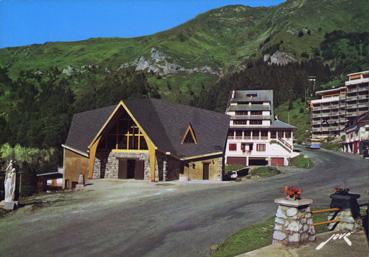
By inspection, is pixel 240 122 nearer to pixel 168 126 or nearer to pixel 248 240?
pixel 168 126

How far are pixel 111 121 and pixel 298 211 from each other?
1105 inches

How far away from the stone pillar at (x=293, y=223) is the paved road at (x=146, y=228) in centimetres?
299

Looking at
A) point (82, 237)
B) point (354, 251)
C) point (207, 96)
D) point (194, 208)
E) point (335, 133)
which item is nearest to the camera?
point (354, 251)

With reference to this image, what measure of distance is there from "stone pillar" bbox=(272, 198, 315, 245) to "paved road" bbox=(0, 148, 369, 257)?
2.99 meters

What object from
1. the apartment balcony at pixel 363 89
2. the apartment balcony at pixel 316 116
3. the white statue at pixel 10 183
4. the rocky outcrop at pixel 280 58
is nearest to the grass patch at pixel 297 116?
the apartment balcony at pixel 316 116

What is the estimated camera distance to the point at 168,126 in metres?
40.7

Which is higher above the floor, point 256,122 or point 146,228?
point 256,122

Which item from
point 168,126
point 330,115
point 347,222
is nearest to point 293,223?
point 347,222

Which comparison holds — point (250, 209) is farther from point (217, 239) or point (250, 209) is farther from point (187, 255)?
point (187, 255)

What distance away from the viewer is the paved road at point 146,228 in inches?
580

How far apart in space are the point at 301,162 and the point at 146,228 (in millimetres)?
51573

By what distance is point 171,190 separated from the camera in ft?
95.1

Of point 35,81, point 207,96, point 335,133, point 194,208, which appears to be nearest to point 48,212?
point 194,208

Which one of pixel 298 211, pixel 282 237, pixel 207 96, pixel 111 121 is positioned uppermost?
pixel 207 96
